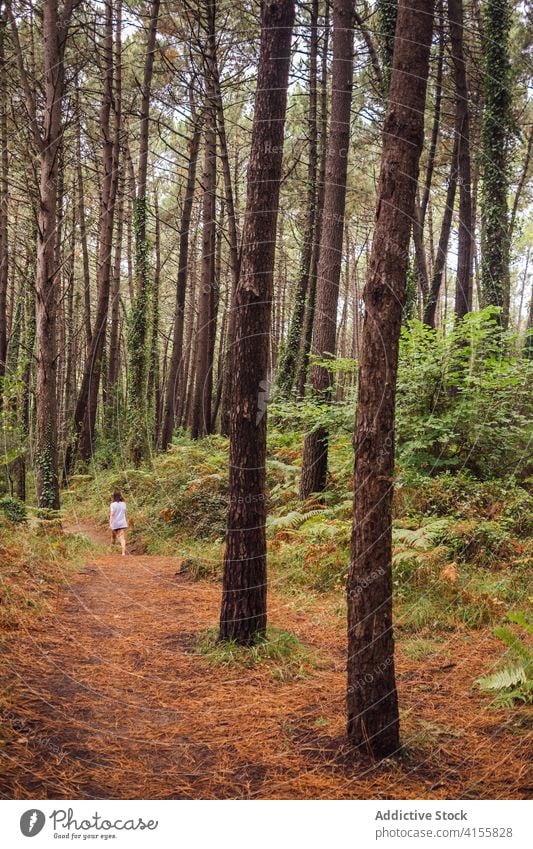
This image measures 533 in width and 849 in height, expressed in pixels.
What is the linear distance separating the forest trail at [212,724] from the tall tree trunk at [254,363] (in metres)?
0.60

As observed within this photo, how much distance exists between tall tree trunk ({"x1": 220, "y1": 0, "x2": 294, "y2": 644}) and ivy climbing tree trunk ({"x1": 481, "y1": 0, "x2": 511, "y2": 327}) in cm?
967

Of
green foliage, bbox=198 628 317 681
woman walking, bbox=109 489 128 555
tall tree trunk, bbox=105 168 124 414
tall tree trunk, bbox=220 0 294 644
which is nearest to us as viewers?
green foliage, bbox=198 628 317 681

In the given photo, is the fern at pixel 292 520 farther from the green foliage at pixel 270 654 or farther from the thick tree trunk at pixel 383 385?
the thick tree trunk at pixel 383 385

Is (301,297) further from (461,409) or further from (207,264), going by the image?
(461,409)

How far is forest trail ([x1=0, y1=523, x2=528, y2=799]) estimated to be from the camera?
9.85 feet

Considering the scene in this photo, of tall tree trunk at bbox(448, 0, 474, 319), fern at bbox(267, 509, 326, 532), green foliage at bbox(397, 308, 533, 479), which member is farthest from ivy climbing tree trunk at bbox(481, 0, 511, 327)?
fern at bbox(267, 509, 326, 532)

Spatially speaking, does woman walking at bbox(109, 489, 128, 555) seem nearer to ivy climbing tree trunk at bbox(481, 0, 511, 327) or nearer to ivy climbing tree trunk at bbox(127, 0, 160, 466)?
ivy climbing tree trunk at bbox(127, 0, 160, 466)

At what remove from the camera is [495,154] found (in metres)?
13.6

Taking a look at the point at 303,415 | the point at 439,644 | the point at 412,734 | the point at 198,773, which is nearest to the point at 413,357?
the point at 303,415

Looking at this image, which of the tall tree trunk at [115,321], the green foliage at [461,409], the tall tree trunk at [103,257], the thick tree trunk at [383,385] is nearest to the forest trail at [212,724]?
the thick tree trunk at [383,385]

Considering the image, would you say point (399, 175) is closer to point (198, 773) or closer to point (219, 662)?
point (198, 773)

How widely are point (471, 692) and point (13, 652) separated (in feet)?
11.3

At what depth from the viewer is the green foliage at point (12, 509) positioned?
8469 millimetres

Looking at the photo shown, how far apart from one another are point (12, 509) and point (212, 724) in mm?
6046
